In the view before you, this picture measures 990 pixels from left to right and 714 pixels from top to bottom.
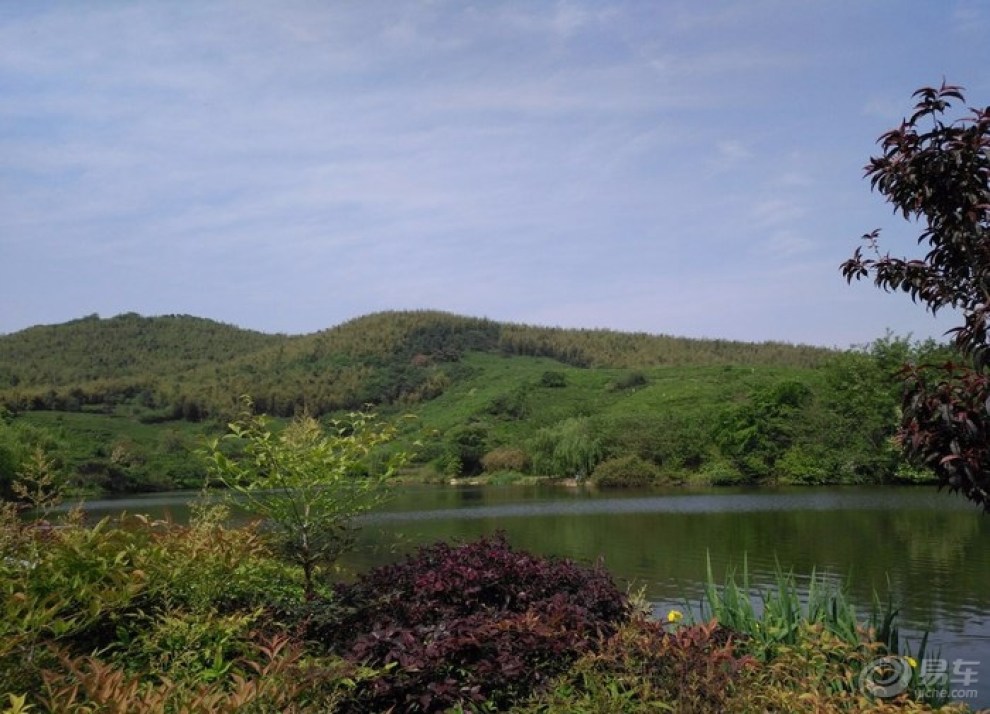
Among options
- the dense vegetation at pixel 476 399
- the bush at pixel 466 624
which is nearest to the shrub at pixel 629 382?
the dense vegetation at pixel 476 399

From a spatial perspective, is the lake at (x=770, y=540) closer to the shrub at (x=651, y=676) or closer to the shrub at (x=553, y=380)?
the shrub at (x=651, y=676)

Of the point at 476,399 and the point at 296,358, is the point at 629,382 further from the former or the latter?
the point at 296,358

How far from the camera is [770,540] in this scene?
20.5 meters

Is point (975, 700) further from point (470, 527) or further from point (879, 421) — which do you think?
point (879, 421)

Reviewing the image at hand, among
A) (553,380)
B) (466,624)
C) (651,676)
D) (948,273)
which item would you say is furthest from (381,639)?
(553,380)

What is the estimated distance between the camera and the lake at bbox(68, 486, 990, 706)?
Result: 38.9ft

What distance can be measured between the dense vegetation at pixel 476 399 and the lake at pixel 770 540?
3208 mm

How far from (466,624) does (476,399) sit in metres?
85.4

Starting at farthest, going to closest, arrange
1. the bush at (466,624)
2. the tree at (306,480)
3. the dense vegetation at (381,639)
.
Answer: the tree at (306,480), the bush at (466,624), the dense vegetation at (381,639)

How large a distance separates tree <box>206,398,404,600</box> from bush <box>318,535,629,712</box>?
0.55 m

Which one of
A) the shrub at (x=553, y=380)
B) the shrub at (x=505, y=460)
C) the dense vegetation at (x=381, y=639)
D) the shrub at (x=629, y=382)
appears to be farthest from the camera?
the shrub at (x=553, y=380)

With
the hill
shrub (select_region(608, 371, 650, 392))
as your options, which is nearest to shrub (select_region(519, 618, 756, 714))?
shrub (select_region(608, 371, 650, 392))

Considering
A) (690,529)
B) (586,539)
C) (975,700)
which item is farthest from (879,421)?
(975,700)

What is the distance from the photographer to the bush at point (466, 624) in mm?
4508
